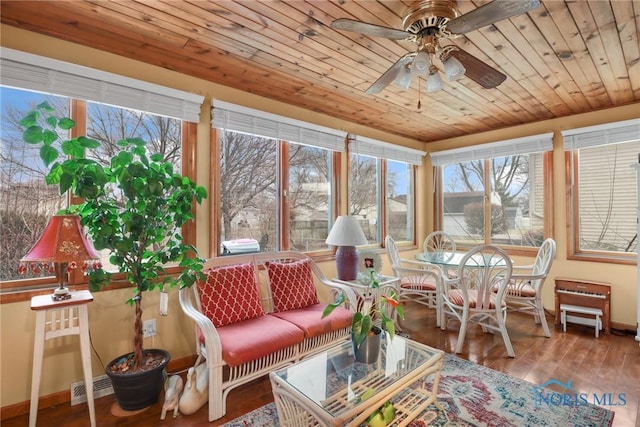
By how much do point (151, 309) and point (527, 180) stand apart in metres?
4.44

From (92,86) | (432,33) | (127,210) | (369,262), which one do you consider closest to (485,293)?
(369,262)

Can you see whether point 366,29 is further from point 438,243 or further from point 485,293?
point 438,243

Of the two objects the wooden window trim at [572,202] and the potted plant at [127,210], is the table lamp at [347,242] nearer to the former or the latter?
the potted plant at [127,210]

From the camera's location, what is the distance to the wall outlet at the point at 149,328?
2289mm

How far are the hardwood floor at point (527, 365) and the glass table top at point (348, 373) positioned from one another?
0.58 metres

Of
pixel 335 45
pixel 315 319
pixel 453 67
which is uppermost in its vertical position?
pixel 335 45

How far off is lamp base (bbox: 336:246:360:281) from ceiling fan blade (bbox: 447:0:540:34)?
1.96 m

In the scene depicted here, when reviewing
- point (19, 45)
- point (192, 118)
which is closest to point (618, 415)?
point (192, 118)

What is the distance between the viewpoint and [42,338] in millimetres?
1694

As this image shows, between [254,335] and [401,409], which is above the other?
[254,335]

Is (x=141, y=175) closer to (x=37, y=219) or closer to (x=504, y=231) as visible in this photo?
(x=37, y=219)

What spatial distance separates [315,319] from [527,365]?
1783mm

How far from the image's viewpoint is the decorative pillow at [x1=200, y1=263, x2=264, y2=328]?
2.24 meters

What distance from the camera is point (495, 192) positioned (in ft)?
13.8
